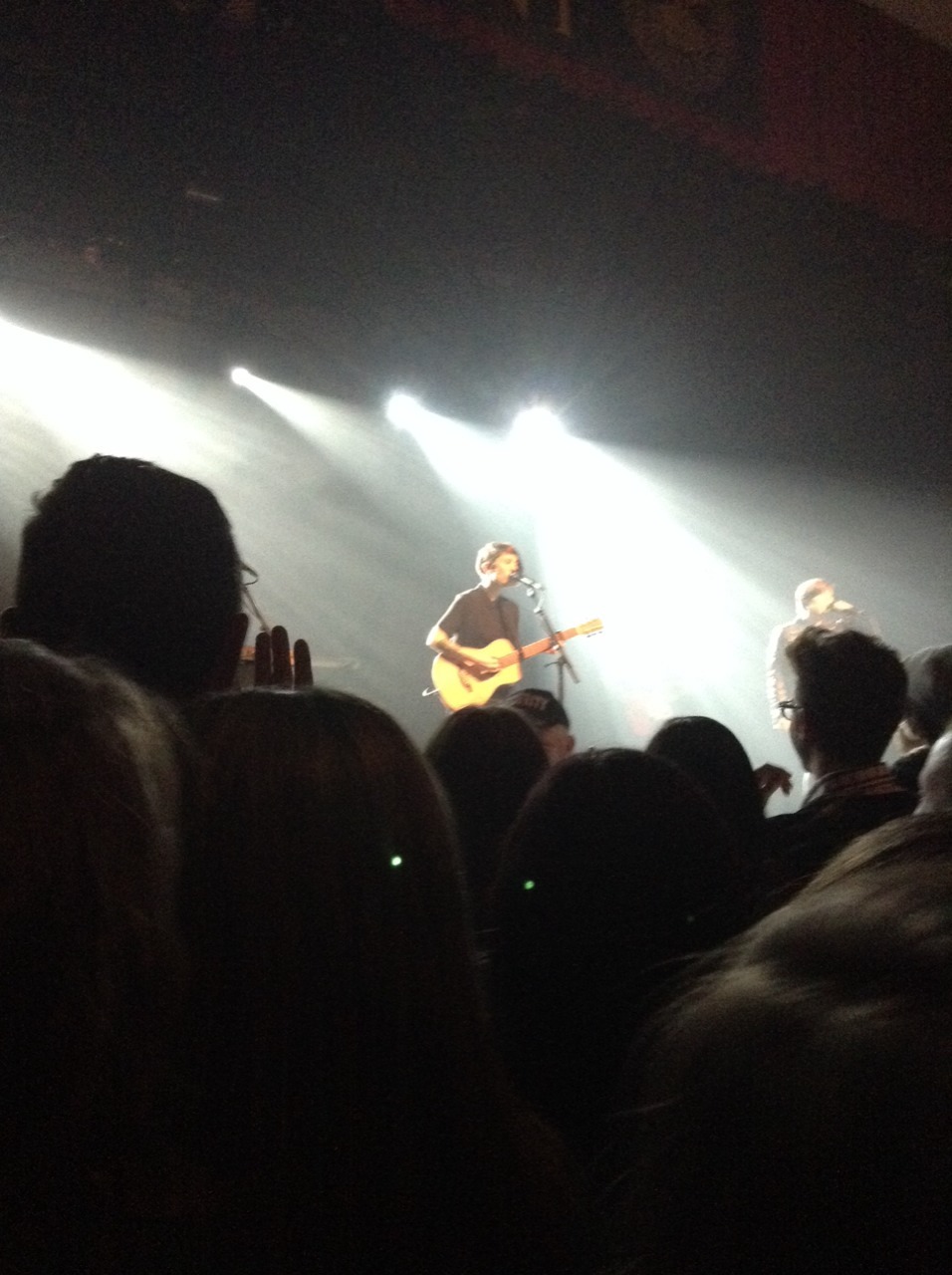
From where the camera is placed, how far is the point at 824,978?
389mm

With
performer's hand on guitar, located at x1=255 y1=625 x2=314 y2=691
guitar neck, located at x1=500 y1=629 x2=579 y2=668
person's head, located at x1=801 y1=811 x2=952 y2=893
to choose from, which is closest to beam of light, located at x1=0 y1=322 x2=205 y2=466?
guitar neck, located at x1=500 y1=629 x2=579 y2=668

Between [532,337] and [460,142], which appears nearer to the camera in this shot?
[460,142]

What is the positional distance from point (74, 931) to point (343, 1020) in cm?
25

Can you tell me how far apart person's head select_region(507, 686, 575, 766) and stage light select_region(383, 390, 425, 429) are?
13.8 feet

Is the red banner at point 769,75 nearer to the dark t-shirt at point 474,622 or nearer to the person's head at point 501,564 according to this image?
the person's head at point 501,564

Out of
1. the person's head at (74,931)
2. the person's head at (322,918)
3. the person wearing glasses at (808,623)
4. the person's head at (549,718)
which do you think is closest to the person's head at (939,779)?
the person's head at (322,918)

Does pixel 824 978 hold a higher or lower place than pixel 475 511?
lower

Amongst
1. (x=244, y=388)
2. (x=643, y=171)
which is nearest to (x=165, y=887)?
(x=643, y=171)

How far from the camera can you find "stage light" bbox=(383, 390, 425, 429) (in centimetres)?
738

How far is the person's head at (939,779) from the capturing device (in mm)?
1523

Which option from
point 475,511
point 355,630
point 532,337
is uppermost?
point 532,337

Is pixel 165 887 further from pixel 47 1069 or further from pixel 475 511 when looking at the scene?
pixel 475 511

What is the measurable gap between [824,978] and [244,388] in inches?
270

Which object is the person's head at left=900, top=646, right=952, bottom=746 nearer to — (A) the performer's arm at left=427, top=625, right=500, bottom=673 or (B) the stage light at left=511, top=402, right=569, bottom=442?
(A) the performer's arm at left=427, top=625, right=500, bottom=673
